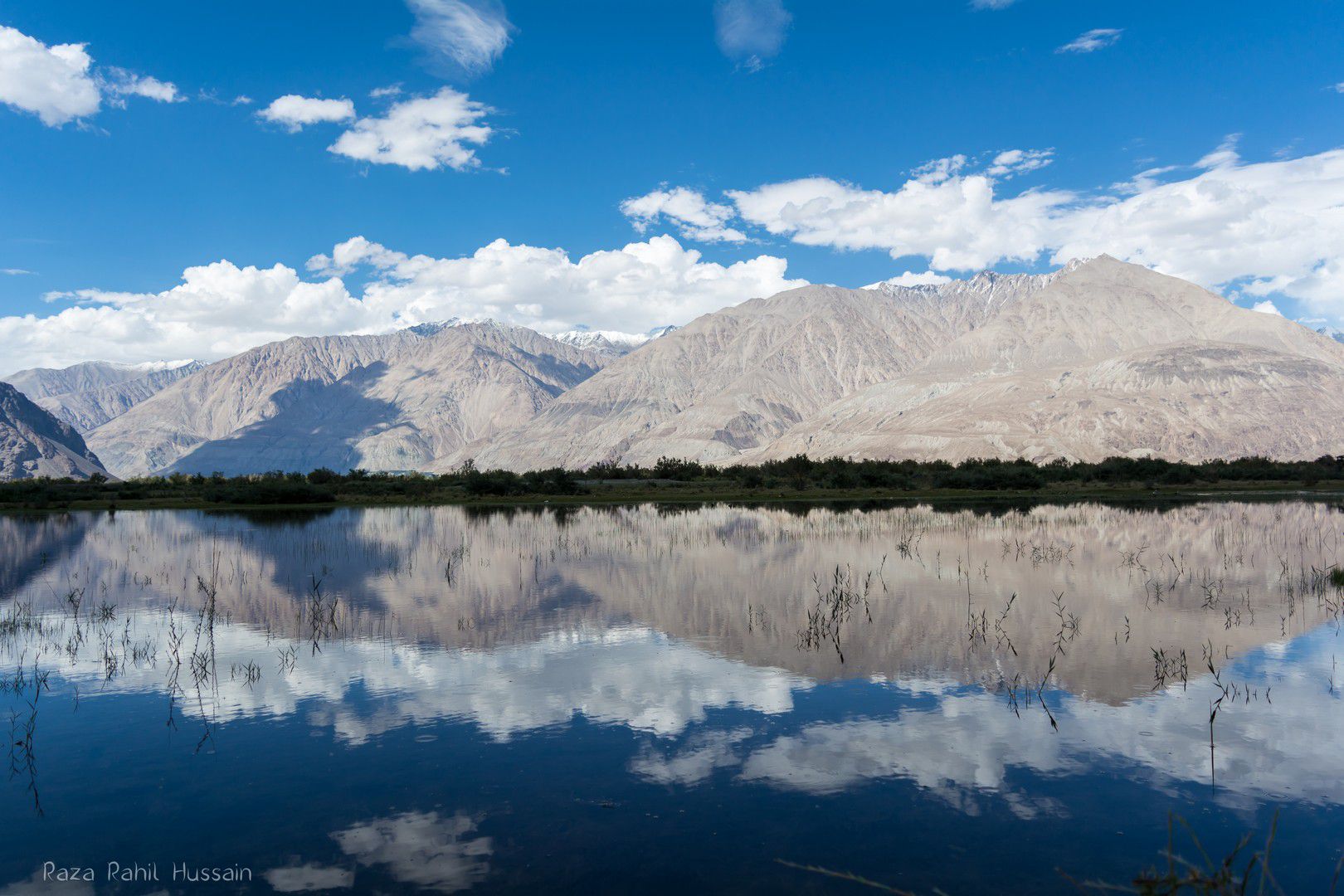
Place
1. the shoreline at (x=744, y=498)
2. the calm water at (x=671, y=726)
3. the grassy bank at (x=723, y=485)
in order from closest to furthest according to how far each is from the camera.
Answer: the calm water at (x=671, y=726)
the shoreline at (x=744, y=498)
the grassy bank at (x=723, y=485)

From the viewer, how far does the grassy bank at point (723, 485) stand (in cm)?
8050

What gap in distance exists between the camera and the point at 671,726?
13086mm

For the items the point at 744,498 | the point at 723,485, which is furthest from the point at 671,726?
the point at 723,485

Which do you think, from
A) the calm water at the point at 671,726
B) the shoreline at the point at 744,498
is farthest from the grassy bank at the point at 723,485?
the calm water at the point at 671,726

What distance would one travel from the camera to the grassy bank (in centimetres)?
8050

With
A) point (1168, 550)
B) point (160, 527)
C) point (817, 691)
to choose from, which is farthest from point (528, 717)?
point (160, 527)

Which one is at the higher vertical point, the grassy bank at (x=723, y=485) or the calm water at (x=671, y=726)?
the grassy bank at (x=723, y=485)

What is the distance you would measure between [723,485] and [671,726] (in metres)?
87.1

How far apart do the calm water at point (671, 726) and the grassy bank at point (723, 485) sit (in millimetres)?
52586

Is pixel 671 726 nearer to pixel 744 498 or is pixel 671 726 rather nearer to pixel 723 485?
pixel 744 498

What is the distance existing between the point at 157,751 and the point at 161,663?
591 centimetres

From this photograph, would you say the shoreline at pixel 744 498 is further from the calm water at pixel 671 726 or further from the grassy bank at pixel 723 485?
the calm water at pixel 671 726

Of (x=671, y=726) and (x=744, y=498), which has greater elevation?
(x=744, y=498)

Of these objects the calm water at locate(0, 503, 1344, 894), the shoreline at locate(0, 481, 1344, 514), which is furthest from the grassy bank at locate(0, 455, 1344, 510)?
the calm water at locate(0, 503, 1344, 894)
